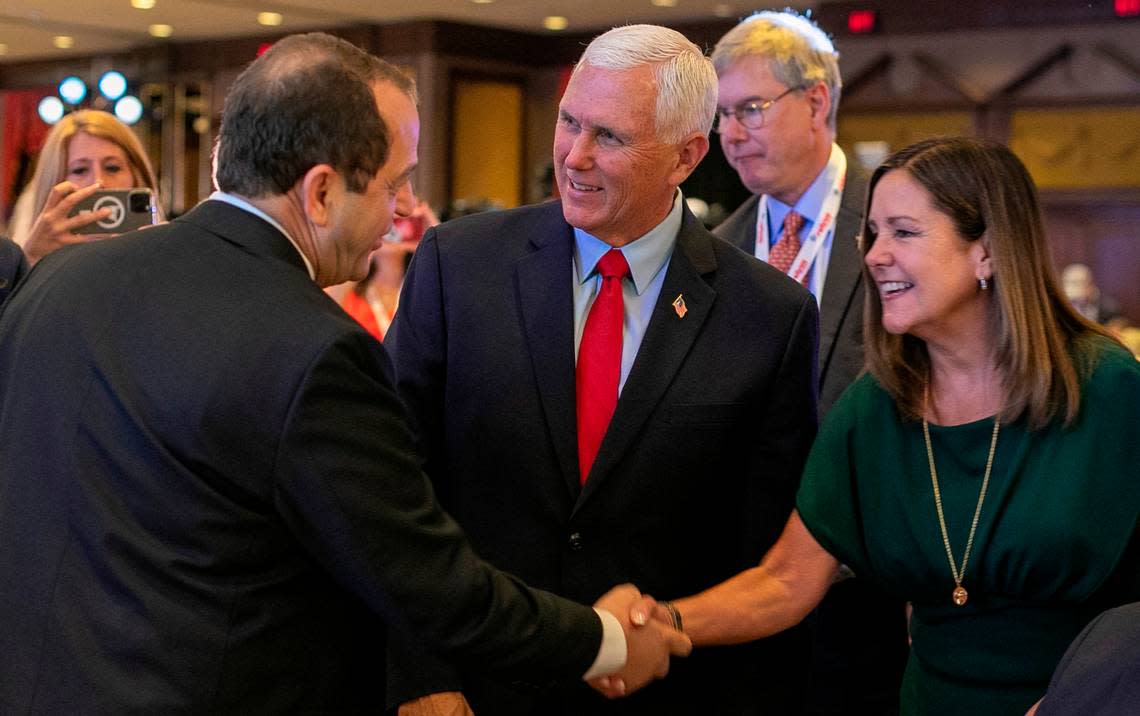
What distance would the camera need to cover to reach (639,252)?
2.40 metres

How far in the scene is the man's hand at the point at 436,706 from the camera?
2.21m

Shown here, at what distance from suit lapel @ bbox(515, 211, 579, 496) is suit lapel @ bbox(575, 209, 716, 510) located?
64 millimetres

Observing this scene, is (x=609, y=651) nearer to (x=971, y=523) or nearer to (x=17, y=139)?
(x=971, y=523)

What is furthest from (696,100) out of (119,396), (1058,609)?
(119,396)

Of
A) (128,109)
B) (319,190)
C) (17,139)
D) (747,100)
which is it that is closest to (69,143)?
(747,100)

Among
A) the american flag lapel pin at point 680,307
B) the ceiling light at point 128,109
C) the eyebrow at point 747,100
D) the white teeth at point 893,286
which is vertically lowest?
the american flag lapel pin at point 680,307

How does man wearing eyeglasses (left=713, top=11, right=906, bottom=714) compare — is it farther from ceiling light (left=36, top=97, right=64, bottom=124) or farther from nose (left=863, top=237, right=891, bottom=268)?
ceiling light (left=36, top=97, right=64, bottom=124)

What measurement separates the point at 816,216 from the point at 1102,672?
1907 millimetres

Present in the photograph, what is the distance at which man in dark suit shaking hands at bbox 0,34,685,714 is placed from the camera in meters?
1.65

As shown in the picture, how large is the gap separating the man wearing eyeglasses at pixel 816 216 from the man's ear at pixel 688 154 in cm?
70

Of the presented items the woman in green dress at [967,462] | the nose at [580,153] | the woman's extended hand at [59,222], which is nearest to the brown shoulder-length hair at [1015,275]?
the woman in green dress at [967,462]

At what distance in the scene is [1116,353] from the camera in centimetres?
231

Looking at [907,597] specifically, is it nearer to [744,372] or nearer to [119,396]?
[744,372]

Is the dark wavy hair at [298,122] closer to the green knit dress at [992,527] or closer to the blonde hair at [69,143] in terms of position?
the green knit dress at [992,527]
